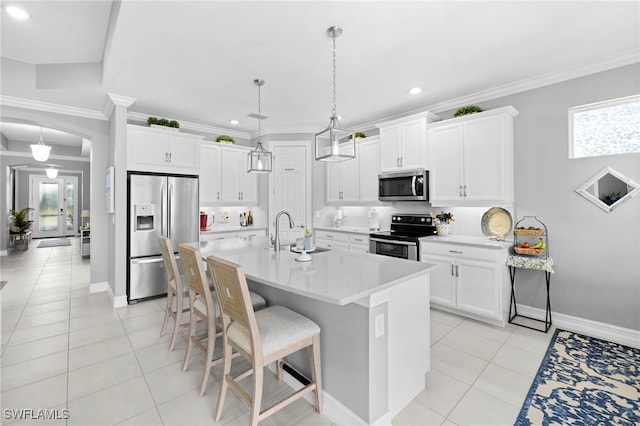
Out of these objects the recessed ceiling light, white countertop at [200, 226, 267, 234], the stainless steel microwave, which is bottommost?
white countertop at [200, 226, 267, 234]

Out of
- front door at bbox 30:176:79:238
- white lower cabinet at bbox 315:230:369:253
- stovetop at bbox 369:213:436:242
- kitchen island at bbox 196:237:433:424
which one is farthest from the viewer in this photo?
front door at bbox 30:176:79:238

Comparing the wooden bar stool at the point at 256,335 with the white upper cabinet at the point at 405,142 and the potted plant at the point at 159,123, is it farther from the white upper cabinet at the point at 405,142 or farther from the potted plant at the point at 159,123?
the potted plant at the point at 159,123

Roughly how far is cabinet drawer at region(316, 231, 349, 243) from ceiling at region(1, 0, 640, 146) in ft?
7.00

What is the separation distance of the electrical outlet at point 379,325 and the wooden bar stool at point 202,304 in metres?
0.86

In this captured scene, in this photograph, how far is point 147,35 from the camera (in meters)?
2.54

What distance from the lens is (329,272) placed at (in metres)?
1.95

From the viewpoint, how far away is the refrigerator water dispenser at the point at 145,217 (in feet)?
13.5

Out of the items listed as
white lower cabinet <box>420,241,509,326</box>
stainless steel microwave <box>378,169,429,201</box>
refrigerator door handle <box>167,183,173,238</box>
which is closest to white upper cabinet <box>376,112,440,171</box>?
stainless steel microwave <box>378,169,429,201</box>

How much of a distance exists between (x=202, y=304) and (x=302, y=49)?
2442 mm

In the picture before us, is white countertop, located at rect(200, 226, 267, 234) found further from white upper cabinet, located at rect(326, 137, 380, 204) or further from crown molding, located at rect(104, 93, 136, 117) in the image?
crown molding, located at rect(104, 93, 136, 117)

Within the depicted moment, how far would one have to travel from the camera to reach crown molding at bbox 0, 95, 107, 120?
3756mm

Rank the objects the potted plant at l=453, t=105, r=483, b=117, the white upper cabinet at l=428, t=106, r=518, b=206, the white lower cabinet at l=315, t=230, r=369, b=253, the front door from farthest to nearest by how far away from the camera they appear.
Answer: the front door → the white lower cabinet at l=315, t=230, r=369, b=253 → the potted plant at l=453, t=105, r=483, b=117 → the white upper cabinet at l=428, t=106, r=518, b=206

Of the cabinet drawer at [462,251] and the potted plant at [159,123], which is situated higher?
the potted plant at [159,123]

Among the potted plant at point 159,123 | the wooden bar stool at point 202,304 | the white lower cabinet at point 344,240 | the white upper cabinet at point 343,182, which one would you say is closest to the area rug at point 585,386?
the wooden bar stool at point 202,304
